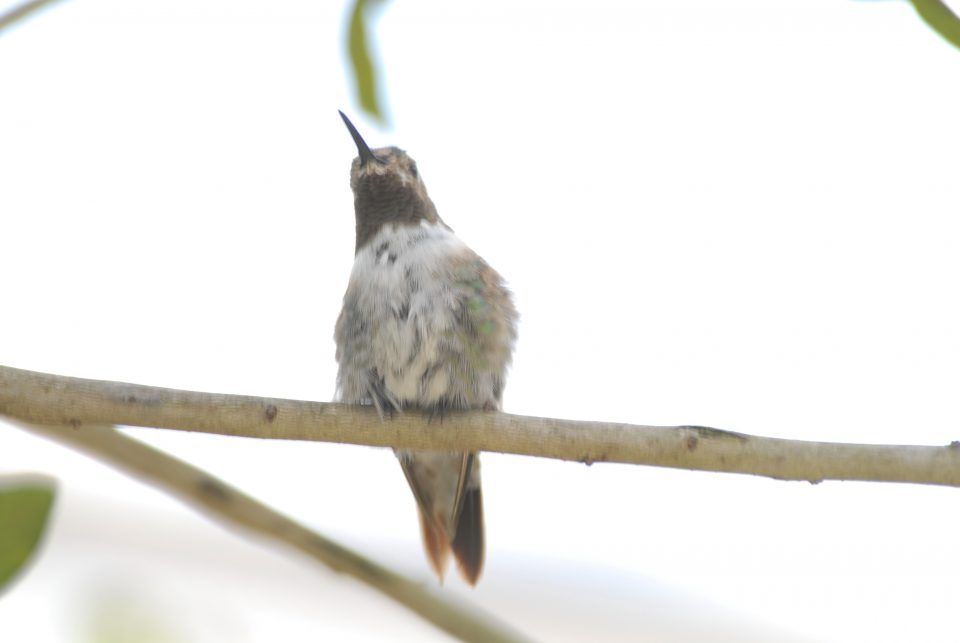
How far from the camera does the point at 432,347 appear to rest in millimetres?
4016

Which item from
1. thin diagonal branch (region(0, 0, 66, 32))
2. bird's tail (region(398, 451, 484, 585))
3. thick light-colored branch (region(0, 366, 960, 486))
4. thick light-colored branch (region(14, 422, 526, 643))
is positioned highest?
thin diagonal branch (region(0, 0, 66, 32))

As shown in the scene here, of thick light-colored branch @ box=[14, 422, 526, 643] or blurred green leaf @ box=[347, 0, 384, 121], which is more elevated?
blurred green leaf @ box=[347, 0, 384, 121]

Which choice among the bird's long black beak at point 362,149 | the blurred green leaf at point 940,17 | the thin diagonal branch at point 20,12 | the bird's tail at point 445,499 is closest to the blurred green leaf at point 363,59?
the thin diagonal branch at point 20,12

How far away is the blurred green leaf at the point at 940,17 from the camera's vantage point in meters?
2.18

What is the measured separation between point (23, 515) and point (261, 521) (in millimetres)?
589

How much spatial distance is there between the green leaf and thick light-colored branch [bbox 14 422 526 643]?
1.58 feet

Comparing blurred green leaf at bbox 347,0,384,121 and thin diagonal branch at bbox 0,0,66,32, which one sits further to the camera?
blurred green leaf at bbox 347,0,384,121

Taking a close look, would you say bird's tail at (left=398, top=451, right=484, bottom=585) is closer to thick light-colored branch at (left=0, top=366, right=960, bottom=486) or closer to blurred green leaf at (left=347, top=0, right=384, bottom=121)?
thick light-colored branch at (left=0, top=366, right=960, bottom=486)

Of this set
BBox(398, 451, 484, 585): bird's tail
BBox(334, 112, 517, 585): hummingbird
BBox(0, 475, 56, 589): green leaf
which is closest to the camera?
BBox(0, 475, 56, 589): green leaf

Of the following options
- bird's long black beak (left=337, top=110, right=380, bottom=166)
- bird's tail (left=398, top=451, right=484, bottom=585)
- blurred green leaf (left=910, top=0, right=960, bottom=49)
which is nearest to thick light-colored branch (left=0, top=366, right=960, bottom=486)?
blurred green leaf (left=910, top=0, right=960, bottom=49)

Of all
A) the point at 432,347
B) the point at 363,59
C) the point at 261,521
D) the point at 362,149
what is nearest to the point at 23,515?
the point at 261,521

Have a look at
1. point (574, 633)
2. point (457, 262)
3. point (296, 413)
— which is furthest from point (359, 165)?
point (574, 633)

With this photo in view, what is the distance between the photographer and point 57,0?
2.32m

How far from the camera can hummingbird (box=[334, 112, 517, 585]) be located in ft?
12.8
